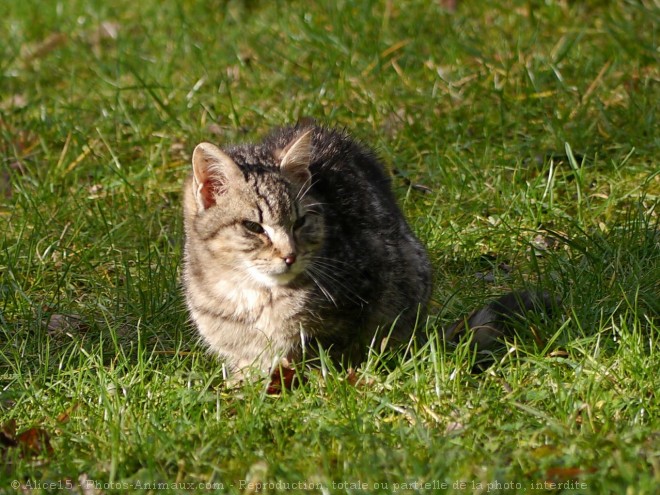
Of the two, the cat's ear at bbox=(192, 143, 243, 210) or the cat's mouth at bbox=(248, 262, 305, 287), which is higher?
the cat's ear at bbox=(192, 143, 243, 210)

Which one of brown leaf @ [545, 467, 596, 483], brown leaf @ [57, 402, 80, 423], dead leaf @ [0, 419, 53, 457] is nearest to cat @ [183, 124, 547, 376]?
brown leaf @ [57, 402, 80, 423]

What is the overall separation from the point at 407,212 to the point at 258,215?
1.63 metres

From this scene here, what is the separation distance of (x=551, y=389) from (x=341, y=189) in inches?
47.5

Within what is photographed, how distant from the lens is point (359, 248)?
13.1ft

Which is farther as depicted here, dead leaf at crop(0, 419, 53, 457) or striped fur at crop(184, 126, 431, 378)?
striped fur at crop(184, 126, 431, 378)

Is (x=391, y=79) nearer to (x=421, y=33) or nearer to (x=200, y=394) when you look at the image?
(x=421, y=33)

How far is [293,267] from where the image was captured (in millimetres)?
3760

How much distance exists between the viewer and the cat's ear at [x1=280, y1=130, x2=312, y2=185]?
3965mm

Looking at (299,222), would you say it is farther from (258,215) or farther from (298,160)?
(298,160)

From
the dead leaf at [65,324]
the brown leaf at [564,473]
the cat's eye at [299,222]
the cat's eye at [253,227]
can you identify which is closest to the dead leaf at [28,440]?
the dead leaf at [65,324]

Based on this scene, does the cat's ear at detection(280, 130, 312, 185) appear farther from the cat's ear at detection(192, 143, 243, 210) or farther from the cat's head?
the cat's ear at detection(192, 143, 243, 210)

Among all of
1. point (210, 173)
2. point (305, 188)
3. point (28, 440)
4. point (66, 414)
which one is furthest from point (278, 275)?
point (28, 440)

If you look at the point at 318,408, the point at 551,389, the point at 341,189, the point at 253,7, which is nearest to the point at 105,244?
the point at 341,189

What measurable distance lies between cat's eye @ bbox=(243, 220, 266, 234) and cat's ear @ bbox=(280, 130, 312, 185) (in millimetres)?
261
